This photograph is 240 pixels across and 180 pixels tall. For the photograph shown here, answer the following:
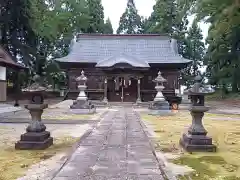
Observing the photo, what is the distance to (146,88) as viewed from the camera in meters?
32.0

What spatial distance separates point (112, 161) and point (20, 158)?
6.37 ft

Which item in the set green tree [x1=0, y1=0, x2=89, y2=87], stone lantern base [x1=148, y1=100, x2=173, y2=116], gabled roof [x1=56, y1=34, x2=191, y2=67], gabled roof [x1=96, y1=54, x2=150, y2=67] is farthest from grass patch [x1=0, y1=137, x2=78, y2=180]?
green tree [x1=0, y1=0, x2=89, y2=87]

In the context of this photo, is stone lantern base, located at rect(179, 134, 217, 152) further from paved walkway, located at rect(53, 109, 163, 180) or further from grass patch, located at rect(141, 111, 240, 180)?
paved walkway, located at rect(53, 109, 163, 180)

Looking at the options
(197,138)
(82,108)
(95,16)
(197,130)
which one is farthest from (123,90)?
(197,138)

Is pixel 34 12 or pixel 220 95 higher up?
pixel 34 12

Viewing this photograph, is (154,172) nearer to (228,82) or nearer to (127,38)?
(127,38)

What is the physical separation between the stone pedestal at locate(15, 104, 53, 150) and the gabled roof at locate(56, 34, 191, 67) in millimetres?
21541

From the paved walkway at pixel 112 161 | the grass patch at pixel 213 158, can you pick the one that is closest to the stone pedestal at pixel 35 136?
the paved walkway at pixel 112 161

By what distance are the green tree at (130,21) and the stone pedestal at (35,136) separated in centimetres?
5651

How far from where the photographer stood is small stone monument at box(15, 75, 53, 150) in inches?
304

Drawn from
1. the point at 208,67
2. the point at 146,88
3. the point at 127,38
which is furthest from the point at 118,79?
the point at 208,67

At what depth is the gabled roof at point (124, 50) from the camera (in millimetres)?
31094

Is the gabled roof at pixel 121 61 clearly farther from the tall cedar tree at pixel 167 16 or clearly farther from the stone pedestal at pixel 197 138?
the stone pedestal at pixel 197 138

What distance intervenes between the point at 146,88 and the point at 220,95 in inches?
548
